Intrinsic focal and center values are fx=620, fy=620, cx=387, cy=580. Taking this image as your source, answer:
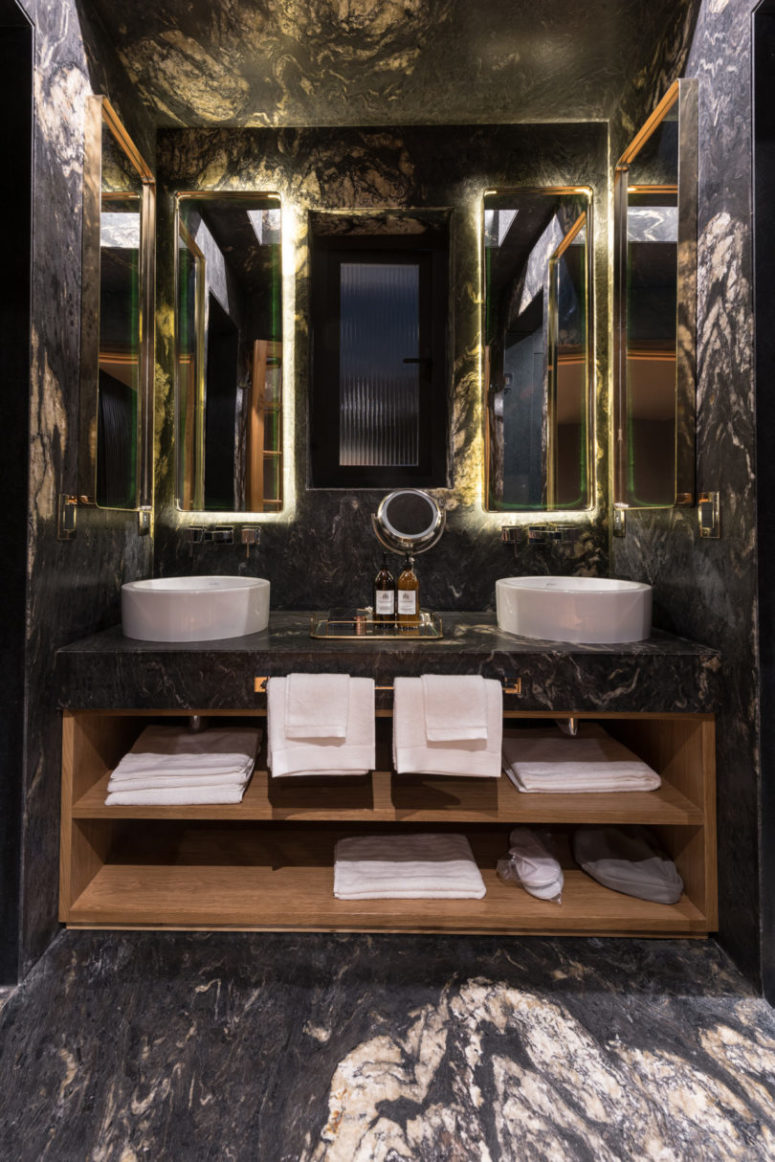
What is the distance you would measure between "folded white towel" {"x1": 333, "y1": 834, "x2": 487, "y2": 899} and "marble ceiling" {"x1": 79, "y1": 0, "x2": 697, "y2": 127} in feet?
8.20

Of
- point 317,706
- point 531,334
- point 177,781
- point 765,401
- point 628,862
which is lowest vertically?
point 628,862

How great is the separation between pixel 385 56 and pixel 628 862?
8.60 ft

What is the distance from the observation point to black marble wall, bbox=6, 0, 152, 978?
1521 millimetres

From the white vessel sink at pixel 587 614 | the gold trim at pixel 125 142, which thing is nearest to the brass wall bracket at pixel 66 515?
the gold trim at pixel 125 142

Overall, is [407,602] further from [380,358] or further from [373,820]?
[380,358]

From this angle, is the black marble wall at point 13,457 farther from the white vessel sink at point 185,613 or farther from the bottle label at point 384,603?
the bottle label at point 384,603

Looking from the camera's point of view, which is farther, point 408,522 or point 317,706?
point 408,522

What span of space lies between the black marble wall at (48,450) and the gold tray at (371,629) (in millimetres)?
708

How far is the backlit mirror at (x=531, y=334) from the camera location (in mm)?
2293

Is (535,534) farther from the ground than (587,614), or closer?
farther from the ground

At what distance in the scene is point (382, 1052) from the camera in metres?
1.32

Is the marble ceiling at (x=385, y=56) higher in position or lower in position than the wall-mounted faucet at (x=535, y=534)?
higher

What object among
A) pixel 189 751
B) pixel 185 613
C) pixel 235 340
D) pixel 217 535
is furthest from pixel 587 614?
pixel 235 340

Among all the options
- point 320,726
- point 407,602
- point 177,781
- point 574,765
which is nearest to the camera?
point 320,726
